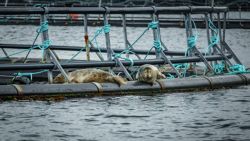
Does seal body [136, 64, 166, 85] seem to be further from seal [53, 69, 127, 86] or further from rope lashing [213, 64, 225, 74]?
rope lashing [213, 64, 225, 74]

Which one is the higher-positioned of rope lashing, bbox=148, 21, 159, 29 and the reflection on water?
rope lashing, bbox=148, 21, 159, 29

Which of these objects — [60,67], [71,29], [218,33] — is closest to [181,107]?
[60,67]

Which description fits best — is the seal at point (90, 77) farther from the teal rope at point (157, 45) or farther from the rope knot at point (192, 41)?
the rope knot at point (192, 41)

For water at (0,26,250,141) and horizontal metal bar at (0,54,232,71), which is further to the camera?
horizontal metal bar at (0,54,232,71)

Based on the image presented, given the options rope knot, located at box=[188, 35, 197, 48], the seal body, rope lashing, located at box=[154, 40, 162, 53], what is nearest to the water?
the seal body

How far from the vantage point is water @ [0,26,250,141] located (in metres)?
17.8

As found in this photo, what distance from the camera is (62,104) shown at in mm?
21719

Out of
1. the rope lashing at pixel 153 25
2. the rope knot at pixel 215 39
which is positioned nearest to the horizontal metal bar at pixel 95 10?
the rope lashing at pixel 153 25

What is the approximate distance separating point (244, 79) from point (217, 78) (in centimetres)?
130

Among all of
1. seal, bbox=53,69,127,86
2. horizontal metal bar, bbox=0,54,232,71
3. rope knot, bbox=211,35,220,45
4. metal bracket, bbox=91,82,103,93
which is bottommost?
metal bracket, bbox=91,82,103,93

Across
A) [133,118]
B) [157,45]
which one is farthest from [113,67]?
[133,118]

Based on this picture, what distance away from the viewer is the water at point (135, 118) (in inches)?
701

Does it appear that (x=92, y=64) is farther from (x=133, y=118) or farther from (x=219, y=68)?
(x=219, y=68)

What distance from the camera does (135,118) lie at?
19984 millimetres
